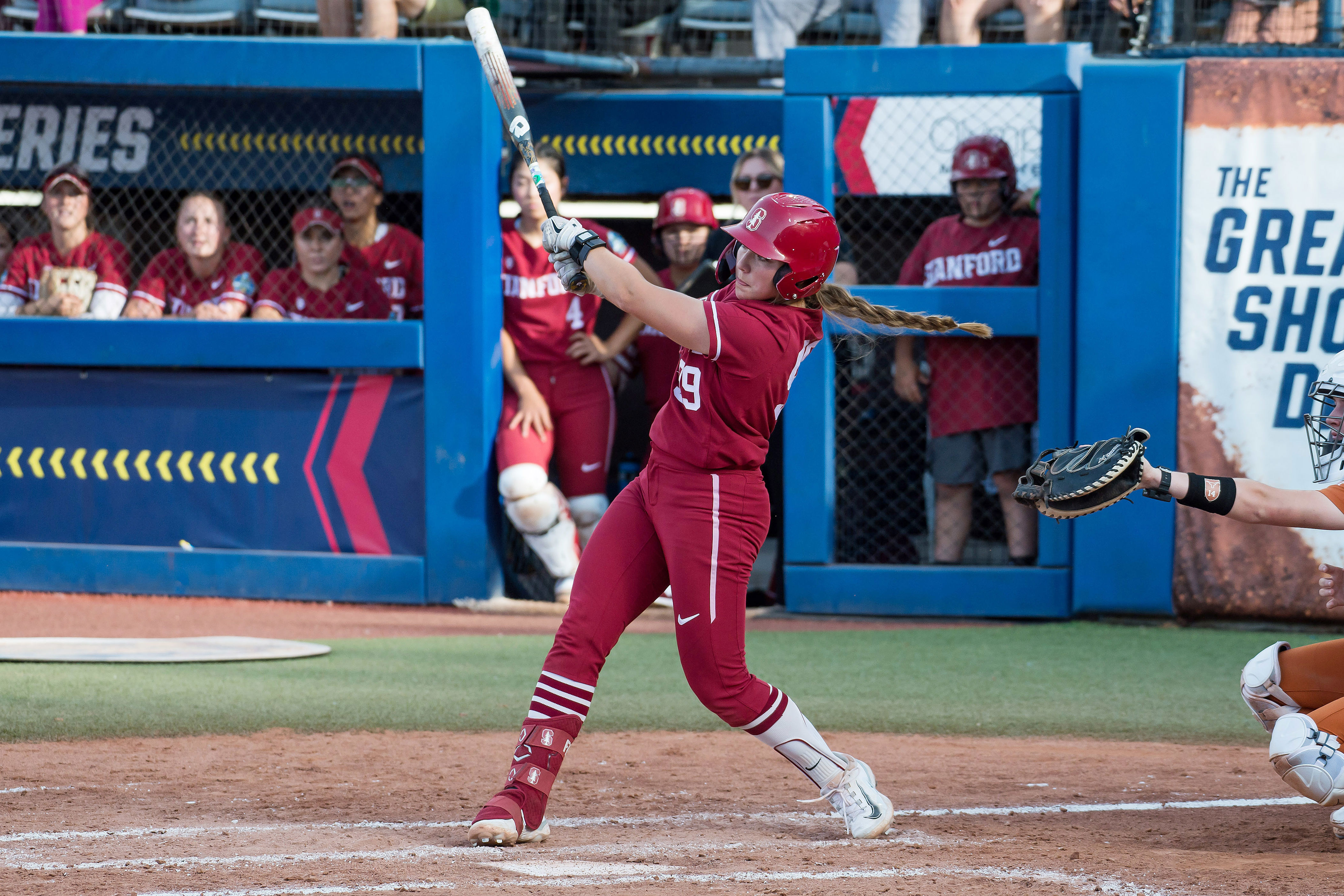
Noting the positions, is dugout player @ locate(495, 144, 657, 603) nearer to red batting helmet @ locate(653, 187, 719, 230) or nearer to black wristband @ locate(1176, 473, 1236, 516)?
red batting helmet @ locate(653, 187, 719, 230)

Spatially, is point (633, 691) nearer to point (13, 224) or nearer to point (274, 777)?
point (274, 777)

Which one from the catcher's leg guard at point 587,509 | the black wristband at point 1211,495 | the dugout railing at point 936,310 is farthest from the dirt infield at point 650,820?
the catcher's leg guard at point 587,509

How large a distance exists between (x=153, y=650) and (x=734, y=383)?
141 inches

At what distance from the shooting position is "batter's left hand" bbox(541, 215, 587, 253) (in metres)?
3.32

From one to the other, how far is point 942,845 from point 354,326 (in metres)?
4.76

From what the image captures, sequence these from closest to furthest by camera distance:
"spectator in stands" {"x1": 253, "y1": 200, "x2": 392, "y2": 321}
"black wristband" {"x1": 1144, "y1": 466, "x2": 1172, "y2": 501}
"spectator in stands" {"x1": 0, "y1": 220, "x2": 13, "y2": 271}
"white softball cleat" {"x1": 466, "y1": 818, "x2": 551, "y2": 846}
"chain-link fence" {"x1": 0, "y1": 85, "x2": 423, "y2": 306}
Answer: "black wristband" {"x1": 1144, "y1": 466, "x2": 1172, "y2": 501} → "white softball cleat" {"x1": 466, "y1": 818, "x2": 551, "y2": 846} → "spectator in stands" {"x1": 253, "y1": 200, "x2": 392, "y2": 321} → "spectator in stands" {"x1": 0, "y1": 220, "x2": 13, "y2": 271} → "chain-link fence" {"x1": 0, "y1": 85, "x2": 423, "y2": 306}

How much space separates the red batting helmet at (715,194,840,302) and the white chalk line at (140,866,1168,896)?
4.31 feet

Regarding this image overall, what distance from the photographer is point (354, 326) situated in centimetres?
735

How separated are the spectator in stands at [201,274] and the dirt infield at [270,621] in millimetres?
1473

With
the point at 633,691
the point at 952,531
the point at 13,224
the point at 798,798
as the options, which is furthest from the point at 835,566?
the point at 13,224

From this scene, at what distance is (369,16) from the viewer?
7.63 m

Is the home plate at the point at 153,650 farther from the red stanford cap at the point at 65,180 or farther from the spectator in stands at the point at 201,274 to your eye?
the red stanford cap at the point at 65,180

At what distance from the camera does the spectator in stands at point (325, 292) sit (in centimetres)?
755

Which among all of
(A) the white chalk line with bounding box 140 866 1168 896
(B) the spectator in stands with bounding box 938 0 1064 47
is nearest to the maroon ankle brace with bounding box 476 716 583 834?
(A) the white chalk line with bounding box 140 866 1168 896
